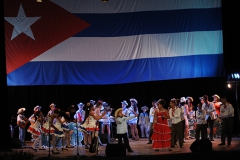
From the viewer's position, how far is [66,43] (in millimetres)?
21016

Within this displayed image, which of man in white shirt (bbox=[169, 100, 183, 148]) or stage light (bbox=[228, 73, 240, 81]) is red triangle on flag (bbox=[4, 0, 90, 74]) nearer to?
man in white shirt (bbox=[169, 100, 183, 148])

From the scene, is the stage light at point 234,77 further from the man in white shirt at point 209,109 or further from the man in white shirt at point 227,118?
the man in white shirt at point 227,118

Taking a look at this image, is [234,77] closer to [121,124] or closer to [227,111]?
[227,111]

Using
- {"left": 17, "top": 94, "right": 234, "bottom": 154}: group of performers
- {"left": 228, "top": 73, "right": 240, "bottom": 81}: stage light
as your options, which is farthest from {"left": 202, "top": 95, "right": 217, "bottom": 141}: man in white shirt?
{"left": 228, "top": 73, "right": 240, "bottom": 81}: stage light

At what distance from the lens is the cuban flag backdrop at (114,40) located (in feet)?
68.1

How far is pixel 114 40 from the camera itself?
21297 mm

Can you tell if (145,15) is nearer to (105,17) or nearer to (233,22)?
(105,17)

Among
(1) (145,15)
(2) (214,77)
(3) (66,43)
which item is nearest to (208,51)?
(2) (214,77)

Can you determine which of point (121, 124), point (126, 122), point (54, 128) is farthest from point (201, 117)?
point (54, 128)

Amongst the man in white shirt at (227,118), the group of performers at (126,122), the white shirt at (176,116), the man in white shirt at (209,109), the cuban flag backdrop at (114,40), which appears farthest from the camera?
the cuban flag backdrop at (114,40)

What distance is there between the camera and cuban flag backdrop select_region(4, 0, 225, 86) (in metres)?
20.8

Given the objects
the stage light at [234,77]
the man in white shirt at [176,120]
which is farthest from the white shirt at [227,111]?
the stage light at [234,77]

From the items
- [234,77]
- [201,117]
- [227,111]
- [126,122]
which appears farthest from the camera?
[234,77]

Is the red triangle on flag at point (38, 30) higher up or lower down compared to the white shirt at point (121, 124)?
higher up
